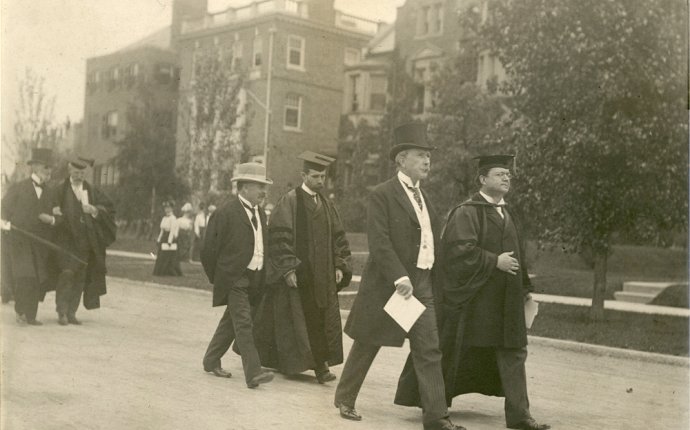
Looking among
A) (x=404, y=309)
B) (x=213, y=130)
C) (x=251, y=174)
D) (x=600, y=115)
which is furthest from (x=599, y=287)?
(x=213, y=130)

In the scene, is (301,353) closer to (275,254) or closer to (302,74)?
(275,254)

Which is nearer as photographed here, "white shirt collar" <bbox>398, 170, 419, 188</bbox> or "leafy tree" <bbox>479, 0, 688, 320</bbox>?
"white shirt collar" <bbox>398, 170, 419, 188</bbox>

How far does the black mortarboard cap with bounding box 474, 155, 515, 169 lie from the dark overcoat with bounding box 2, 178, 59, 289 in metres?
6.67

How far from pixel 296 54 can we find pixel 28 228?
31029mm

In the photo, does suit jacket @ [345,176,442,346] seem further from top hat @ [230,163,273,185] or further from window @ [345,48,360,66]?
window @ [345,48,360,66]

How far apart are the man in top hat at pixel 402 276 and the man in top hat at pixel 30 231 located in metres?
6.08

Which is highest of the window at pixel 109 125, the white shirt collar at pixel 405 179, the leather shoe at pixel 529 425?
the window at pixel 109 125

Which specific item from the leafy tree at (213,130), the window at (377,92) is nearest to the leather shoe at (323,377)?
the leafy tree at (213,130)

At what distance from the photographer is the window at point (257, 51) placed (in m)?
39.6

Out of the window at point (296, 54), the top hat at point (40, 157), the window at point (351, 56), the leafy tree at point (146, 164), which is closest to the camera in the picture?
the top hat at point (40, 157)

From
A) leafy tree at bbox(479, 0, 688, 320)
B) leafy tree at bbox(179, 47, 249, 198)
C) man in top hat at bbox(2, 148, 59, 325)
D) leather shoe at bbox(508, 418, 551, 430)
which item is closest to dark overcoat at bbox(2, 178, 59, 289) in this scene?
man in top hat at bbox(2, 148, 59, 325)

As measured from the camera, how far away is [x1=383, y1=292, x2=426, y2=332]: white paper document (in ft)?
23.0

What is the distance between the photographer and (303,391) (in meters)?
8.64

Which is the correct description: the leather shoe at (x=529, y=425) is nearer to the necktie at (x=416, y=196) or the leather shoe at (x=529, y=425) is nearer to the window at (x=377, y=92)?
the necktie at (x=416, y=196)
